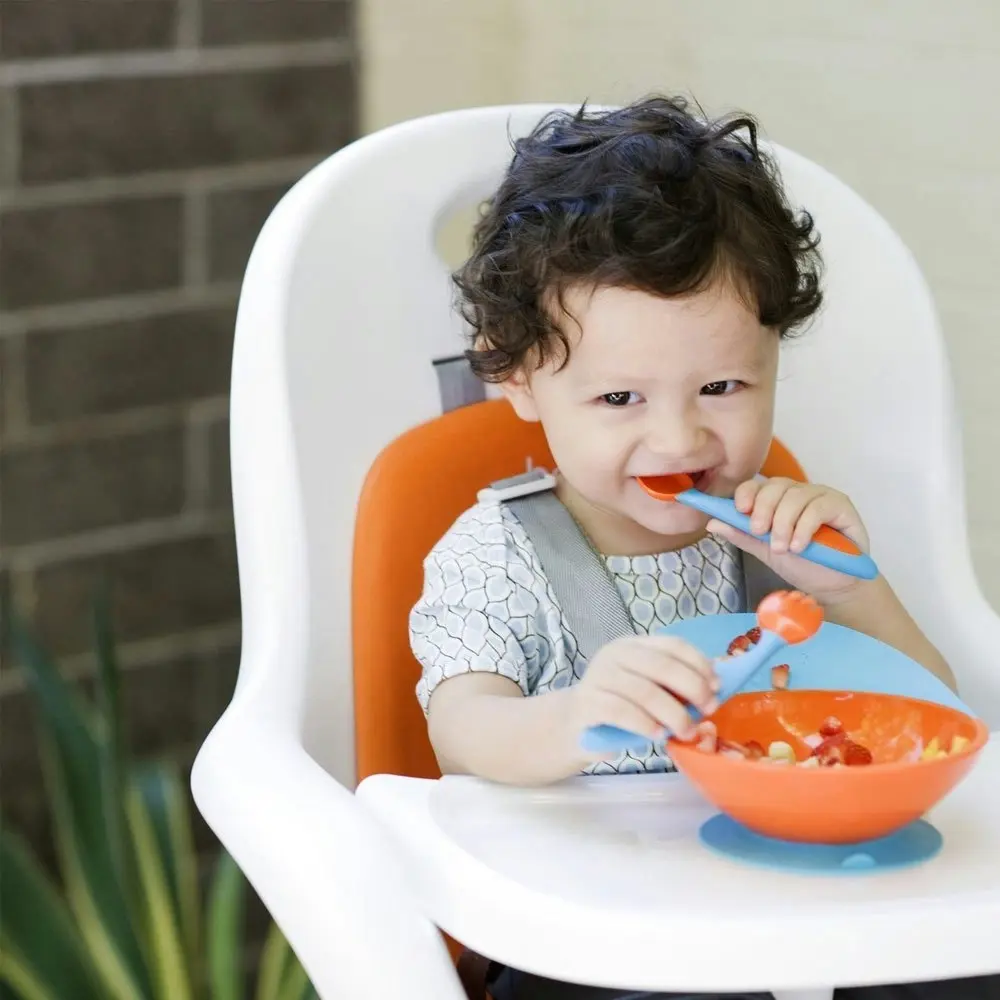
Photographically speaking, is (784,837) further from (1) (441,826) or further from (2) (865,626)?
(2) (865,626)

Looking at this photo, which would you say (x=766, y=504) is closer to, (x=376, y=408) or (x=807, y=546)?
(x=807, y=546)

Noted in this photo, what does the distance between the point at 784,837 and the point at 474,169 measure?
53 centimetres

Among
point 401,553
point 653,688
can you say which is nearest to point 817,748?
point 653,688

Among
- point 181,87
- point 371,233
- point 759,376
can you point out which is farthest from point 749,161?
point 181,87

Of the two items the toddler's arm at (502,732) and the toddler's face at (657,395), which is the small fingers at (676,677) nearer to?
the toddler's arm at (502,732)

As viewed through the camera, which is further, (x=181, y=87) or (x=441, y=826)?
(x=181, y=87)

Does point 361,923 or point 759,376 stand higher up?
point 759,376

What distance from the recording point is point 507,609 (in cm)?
99

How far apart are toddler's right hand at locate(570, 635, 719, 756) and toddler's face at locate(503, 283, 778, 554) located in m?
0.20

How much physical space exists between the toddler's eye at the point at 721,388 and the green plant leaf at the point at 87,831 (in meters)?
0.66

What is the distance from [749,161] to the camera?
1.02 metres

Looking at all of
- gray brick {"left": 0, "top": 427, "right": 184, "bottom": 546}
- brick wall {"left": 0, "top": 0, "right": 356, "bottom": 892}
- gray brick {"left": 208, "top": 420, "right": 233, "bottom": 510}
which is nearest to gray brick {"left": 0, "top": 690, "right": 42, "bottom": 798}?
brick wall {"left": 0, "top": 0, "right": 356, "bottom": 892}

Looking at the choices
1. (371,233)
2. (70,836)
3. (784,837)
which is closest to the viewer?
(784,837)

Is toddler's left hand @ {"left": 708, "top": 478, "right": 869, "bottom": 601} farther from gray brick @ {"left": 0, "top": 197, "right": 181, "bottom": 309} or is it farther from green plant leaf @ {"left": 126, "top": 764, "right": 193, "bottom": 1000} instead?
gray brick @ {"left": 0, "top": 197, "right": 181, "bottom": 309}
